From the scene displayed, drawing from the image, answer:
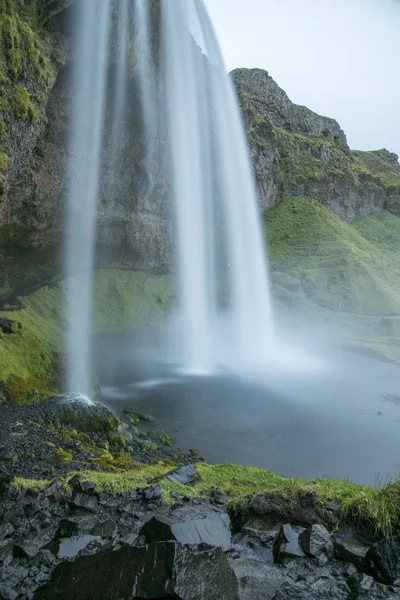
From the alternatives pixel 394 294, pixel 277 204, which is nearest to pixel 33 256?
pixel 394 294

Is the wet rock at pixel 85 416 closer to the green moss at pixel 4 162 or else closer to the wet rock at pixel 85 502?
the wet rock at pixel 85 502

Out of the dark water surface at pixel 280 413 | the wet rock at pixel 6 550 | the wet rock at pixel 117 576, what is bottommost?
the dark water surface at pixel 280 413

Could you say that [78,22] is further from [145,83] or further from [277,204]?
[277,204]

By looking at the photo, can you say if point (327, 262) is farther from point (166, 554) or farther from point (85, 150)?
point (166, 554)

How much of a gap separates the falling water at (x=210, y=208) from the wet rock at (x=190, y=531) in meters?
21.1

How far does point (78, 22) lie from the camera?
19109mm

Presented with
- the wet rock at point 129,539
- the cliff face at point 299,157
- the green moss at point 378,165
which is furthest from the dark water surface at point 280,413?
the green moss at point 378,165

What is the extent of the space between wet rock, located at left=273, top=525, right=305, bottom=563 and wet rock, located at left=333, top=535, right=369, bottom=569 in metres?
0.42

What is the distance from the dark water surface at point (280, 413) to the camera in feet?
47.4

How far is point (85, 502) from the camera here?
6.43 meters

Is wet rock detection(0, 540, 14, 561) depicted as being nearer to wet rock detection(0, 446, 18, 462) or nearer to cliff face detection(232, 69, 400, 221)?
wet rock detection(0, 446, 18, 462)

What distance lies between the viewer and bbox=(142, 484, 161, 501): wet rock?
6836 mm

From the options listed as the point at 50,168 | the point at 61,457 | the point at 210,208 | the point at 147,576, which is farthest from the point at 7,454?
the point at 210,208

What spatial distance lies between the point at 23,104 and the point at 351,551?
16123 mm
